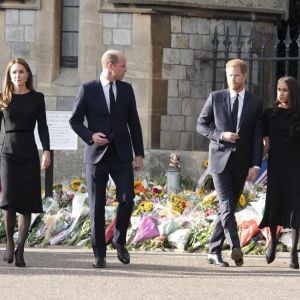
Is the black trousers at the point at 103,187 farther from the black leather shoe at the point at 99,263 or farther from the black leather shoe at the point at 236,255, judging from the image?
the black leather shoe at the point at 236,255

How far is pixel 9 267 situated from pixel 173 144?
6.17 metres

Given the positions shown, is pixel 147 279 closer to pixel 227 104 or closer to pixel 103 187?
pixel 103 187

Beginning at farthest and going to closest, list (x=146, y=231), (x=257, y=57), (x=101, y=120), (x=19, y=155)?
1. (x=257, y=57)
2. (x=146, y=231)
3. (x=19, y=155)
4. (x=101, y=120)

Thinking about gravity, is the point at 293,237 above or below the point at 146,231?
above

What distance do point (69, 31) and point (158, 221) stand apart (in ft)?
16.3

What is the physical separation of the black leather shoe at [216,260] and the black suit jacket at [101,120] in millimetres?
1111

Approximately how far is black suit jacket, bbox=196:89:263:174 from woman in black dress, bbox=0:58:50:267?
4.81ft

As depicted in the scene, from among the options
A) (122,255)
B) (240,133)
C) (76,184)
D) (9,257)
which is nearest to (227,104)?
(240,133)

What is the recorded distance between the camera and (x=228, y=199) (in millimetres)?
9484

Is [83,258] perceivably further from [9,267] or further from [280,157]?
[280,157]

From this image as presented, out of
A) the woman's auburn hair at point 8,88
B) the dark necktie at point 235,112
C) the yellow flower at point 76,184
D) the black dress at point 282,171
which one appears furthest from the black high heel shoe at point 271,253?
the yellow flower at point 76,184

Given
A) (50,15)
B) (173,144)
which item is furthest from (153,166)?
(50,15)

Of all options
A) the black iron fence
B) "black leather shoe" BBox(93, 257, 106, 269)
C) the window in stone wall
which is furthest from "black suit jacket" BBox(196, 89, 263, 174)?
the window in stone wall

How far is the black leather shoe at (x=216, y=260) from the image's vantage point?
955 cm
